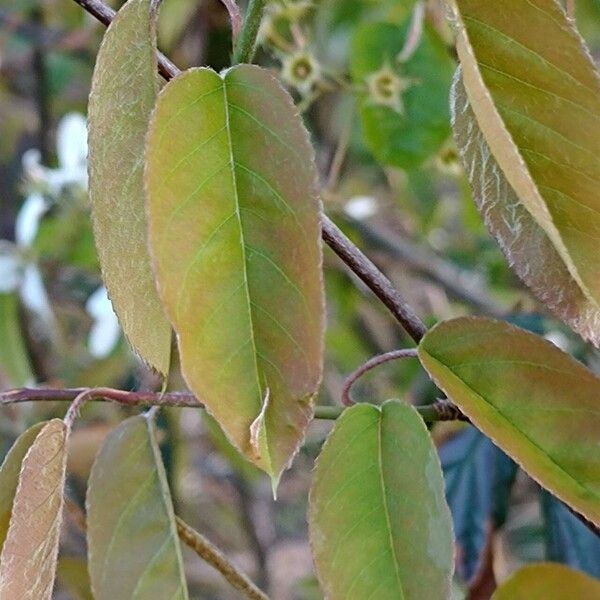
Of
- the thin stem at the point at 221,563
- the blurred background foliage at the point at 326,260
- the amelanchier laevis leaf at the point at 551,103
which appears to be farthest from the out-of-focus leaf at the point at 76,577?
the amelanchier laevis leaf at the point at 551,103

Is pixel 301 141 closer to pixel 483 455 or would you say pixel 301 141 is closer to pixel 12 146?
pixel 483 455

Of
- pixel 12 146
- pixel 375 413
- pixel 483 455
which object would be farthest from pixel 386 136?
pixel 12 146

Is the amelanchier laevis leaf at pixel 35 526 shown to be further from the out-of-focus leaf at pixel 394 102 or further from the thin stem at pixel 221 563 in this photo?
the out-of-focus leaf at pixel 394 102

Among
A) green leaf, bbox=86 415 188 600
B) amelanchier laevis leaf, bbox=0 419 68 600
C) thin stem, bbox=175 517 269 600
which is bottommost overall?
thin stem, bbox=175 517 269 600

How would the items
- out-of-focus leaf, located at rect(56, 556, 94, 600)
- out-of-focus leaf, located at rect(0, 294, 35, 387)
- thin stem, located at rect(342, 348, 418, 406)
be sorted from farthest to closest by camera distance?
out-of-focus leaf, located at rect(0, 294, 35, 387) → out-of-focus leaf, located at rect(56, 556, 94, 600) → thin stem, located at rect(342, 348, 418, 406)

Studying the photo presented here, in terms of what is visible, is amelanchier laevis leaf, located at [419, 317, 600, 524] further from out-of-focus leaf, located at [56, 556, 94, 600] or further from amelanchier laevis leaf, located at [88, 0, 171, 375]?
out-of-focus leaf, located at [56, 556, 94, 600]

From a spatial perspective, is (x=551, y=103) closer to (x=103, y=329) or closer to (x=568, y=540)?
(x=568, y=540)

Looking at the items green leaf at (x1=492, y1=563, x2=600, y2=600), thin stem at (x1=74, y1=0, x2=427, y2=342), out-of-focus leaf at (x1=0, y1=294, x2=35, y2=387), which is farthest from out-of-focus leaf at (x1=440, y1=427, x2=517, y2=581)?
out-of-focus leaf at (x1=0, y1=294, x2=35, y2=387)
